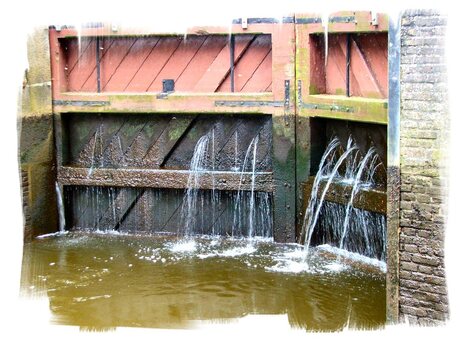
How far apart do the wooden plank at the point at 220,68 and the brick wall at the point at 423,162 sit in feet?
10.2

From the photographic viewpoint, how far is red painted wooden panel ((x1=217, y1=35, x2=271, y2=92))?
28.0 ft

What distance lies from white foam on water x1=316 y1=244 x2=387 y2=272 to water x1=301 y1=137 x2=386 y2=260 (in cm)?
4

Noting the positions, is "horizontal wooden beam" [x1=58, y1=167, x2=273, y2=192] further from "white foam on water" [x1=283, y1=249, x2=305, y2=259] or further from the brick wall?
the brick wall

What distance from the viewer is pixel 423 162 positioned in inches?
222

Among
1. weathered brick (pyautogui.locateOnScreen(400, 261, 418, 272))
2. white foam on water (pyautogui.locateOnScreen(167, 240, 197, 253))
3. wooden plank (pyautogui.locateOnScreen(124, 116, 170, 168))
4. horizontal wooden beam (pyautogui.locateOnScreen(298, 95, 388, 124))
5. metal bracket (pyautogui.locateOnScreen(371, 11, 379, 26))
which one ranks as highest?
metal bracket (pyautogui.locateOnScreen(371, 11, 379, 26))

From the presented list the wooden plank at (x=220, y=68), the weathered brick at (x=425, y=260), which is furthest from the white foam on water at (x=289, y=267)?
the wooden plank at (x=220, y=68)

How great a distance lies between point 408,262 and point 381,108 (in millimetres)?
1938

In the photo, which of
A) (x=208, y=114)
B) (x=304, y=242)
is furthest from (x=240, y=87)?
(x=304, y=242)

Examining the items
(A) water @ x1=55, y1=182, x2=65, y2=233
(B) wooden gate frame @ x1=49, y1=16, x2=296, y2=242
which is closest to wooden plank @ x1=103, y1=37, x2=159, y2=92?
(B) wooden gate frame @ x1=49, y1=16, x2=296, y2=242

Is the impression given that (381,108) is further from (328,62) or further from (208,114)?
(208,114)

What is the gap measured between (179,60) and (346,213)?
92.5 inches

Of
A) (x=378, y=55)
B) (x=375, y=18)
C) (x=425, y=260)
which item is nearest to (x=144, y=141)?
(x=378, y=55)

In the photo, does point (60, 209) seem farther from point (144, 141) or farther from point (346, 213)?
point (346, 213)

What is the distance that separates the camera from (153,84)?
29.5ft
